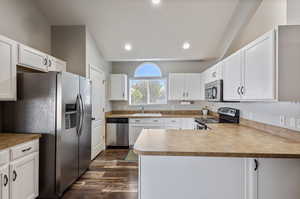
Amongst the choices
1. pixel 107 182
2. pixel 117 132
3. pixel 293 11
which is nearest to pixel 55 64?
pixel 107 182

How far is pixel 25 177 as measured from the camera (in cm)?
212

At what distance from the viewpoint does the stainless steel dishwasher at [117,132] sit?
491cm

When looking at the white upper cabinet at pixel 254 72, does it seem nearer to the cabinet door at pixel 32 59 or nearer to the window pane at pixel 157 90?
the cabinet door at pixel 32 59

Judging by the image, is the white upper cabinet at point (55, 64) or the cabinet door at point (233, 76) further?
the white upper cabinet at point (55, 64)

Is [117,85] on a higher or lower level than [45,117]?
higher

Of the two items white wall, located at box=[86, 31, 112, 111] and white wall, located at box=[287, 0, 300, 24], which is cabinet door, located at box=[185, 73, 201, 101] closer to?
white wall, located at box=[86, 31, 112, 111]

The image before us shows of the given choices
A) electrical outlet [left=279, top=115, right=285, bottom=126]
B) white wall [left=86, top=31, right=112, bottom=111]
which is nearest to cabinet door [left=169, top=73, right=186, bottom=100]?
white wall [left=86, top=31, right=112, bottom=111]

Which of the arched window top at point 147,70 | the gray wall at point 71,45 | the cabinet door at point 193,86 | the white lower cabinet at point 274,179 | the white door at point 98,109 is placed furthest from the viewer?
the arched window top at point 147,70

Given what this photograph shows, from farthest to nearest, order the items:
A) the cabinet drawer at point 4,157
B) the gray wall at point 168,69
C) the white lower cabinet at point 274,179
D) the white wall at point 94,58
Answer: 1. the gray wall at point 168,69
2. the white wall at point 94,58
3. the cabinet drawer at point 4,157
4. the white lower cabinet at point 274,179

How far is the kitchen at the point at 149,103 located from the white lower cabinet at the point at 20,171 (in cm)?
1

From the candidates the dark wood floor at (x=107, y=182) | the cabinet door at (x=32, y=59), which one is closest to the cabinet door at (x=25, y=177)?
the dark wood floor at (x=107, y=182)

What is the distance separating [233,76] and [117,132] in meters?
3.29

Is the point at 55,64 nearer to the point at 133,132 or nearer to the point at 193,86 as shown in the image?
the point at 133,132

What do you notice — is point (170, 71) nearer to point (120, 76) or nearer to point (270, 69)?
point (120, 76)
